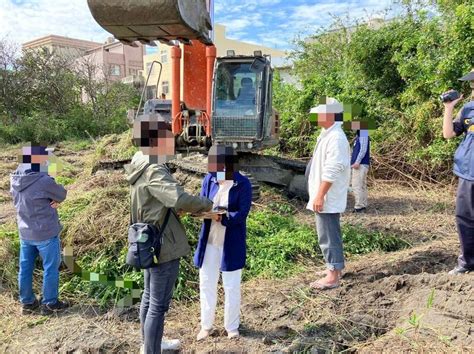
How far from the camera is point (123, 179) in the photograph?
783cm

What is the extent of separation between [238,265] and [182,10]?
1955 mm

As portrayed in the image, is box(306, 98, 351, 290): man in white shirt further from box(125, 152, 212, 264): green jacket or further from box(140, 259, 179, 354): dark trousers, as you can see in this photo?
box(140, 259, 179, 354): dark trousers

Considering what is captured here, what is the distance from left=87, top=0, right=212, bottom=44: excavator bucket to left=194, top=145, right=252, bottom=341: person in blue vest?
0.97 metres

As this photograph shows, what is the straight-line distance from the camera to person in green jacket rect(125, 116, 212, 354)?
2.98m

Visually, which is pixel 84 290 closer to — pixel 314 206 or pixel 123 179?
pixel 314 206

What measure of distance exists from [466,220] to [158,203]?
121 inches

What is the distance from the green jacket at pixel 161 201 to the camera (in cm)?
295

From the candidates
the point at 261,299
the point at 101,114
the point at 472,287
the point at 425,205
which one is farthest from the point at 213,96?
the point at 101,114

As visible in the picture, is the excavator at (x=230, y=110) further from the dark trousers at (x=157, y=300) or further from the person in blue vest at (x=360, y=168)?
the dark trousers at (x=157, y=300)

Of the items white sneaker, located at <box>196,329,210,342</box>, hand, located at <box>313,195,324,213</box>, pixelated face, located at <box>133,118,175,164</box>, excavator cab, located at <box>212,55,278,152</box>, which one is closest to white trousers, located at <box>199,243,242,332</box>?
white sneaker, located at <box>196,329,210,342</box>

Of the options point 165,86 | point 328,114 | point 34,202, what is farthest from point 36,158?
point 165,86

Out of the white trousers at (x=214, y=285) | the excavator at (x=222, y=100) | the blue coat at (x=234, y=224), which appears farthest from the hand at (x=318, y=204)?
the excavator at (x=222, y=100)

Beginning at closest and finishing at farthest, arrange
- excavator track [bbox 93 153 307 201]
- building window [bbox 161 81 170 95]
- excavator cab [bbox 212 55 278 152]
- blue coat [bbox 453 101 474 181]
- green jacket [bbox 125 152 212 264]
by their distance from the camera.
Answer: green jacket [bbox 125 152 212 264] < blue coat [bbox 453 101 474 181] < excavator cab [bbox 212 55 278 152] < excavator track [bbox 93 153 307 201] < building window [bbox 161 81 170 95]

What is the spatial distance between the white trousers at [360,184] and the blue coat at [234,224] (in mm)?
4775
